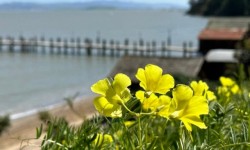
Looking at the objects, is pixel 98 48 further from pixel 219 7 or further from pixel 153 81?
pixel 219 7

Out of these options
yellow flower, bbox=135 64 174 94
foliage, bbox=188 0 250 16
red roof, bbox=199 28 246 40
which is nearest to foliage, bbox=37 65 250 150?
yellow flower, bbox=135 64 174 94

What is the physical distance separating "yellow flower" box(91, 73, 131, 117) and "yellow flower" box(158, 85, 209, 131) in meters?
0.08

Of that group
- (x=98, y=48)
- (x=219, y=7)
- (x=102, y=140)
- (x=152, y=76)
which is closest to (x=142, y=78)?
(x=152, y=76)

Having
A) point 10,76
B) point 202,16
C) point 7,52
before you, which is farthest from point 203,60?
point 202,16

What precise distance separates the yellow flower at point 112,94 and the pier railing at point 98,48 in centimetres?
4351

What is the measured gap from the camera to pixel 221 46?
35.3 meters

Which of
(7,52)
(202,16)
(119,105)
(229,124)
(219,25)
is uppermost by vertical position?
(119,105)

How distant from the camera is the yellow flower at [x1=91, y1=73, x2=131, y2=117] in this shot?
3.29 feet

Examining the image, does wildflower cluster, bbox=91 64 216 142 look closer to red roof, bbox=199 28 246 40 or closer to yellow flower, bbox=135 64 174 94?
yellow flower, bbox=135 64 174 94

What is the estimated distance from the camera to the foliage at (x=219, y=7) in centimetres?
10319

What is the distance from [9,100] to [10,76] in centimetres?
985

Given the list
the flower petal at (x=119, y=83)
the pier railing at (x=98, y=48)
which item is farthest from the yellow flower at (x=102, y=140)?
the pier railing at (x=98, y=48)

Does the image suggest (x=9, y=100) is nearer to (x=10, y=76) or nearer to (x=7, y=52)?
(x=10, y=76)

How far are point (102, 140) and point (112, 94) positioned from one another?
0.12m
